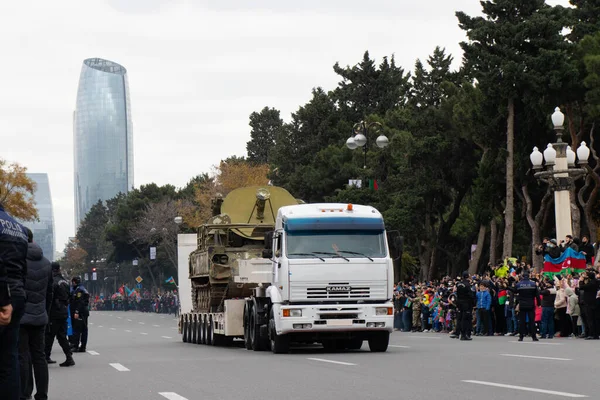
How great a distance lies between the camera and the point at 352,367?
17.2 metres

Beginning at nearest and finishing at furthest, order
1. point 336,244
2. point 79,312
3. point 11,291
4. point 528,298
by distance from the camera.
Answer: point 11,291, point 336,244, point 528,298, point 79,312

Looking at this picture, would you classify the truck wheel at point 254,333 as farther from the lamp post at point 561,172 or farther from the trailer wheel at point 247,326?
the lamp post at point 561,172

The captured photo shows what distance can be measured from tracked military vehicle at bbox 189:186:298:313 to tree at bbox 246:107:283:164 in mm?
96185

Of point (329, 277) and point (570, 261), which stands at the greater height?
point (570, 261)

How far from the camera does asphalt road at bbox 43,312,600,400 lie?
12547mm

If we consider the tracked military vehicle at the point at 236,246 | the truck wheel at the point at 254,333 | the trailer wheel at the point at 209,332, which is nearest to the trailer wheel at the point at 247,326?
the truck wheel at the point at 254,333

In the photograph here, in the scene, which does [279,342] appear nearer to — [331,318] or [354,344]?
[331,318]

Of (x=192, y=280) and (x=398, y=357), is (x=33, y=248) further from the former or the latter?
(x=192, y=280)

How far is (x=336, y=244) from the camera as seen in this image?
72.1ft

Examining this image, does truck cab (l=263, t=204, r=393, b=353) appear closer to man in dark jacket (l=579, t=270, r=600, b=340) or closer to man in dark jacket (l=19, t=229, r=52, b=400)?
man in dark jacket (l=579, t=270, r=600, b=340)

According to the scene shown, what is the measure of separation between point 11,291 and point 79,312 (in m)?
18.6

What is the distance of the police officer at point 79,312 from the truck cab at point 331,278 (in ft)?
17.6

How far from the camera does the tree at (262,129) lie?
4963 inches

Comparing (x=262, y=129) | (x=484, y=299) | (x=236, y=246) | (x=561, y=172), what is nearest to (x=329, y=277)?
(x=236, y=246)
